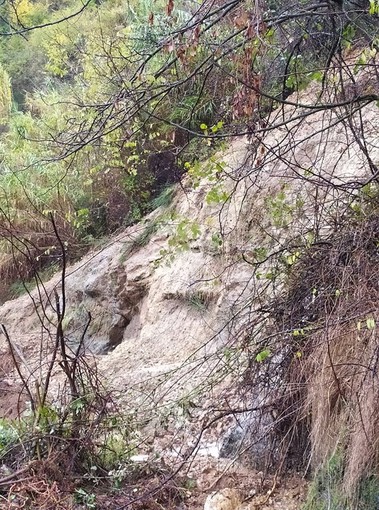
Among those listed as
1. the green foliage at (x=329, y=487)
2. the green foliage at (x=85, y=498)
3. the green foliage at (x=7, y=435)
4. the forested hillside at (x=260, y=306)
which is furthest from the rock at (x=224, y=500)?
the green foliage at (x=7, y=435)

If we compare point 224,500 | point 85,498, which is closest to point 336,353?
point 224,500

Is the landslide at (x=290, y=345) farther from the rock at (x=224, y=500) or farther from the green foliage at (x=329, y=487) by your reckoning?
the rock at (x=224, y=500)

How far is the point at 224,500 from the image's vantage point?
255 centimetres

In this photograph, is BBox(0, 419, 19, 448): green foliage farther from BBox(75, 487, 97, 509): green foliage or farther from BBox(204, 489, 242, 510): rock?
BBox(204, 489, 242, 510): rock

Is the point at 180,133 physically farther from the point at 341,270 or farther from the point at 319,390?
the point at 319,390

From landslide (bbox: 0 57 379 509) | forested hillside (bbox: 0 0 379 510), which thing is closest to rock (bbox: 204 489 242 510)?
forested hillside (bbox: 0 0 379 510)

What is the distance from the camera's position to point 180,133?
689cm

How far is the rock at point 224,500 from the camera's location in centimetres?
252

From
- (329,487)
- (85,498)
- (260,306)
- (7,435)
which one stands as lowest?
(329,487)

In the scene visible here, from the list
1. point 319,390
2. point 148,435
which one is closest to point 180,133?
point 148,435

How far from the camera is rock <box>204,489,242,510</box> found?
252 cm

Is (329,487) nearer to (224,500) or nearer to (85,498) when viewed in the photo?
(224,500)

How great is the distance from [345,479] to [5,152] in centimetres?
795

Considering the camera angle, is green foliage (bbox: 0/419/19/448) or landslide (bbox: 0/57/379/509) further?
green foliage (bbox: 0/419/19/448)
